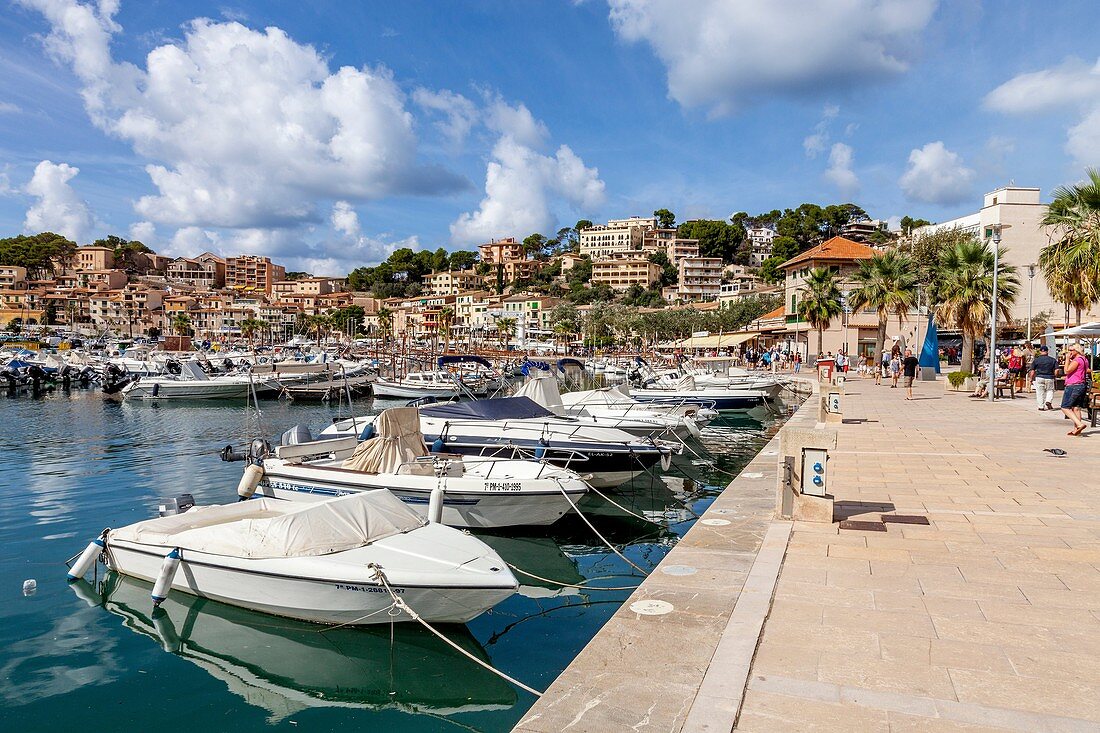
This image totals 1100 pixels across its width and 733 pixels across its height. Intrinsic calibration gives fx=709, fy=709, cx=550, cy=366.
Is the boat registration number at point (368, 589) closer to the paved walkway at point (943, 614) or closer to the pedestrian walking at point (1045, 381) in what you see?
the paved walkway at point (943, 614)

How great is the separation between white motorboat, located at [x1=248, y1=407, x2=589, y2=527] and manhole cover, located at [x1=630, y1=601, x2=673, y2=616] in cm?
599

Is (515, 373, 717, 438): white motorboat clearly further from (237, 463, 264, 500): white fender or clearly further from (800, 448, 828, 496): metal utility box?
(800, 448, 828, 496): metal utility box

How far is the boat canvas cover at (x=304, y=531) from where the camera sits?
8.48 metres

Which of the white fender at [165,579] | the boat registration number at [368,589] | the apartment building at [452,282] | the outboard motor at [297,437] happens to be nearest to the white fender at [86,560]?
the white fender at [165,579]

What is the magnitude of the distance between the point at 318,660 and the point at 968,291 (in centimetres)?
3324

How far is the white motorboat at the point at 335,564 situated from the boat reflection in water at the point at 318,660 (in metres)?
0.24

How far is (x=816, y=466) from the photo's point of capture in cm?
886

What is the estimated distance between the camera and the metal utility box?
8.74m

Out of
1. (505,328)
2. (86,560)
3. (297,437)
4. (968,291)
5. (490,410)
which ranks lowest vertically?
(86,560)

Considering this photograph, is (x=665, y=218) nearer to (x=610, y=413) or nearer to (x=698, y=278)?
(x=698, y=278)

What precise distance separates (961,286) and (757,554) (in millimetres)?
30545

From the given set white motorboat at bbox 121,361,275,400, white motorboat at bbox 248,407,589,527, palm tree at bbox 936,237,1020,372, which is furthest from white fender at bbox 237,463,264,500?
white motorboat at bbox 121,361,275,400

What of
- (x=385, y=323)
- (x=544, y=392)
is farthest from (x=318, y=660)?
(x=385, y=323)

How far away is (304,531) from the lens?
8523 mm
